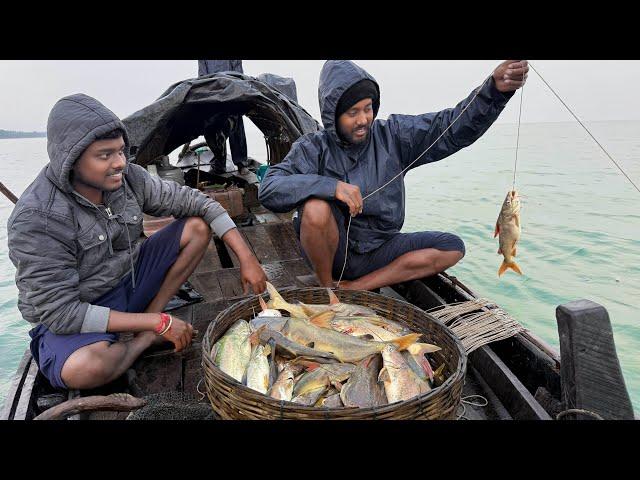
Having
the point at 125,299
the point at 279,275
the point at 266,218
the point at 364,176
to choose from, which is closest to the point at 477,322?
the point at 364,176

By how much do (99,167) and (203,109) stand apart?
17.3 feet

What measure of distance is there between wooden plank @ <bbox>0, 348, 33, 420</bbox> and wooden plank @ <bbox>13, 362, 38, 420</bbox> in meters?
0.03

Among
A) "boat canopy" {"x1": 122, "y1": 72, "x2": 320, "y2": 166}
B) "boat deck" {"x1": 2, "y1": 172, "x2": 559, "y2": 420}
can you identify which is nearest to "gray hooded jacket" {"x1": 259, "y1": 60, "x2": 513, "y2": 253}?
"boat deck" {"x1": 2, "y1": 172, "x2": 559, "y2": 420}

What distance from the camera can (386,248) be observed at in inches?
149

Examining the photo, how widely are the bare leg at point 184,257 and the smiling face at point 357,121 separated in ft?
4.62

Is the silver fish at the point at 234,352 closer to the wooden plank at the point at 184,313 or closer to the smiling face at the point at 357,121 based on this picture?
the wooden plank at the point at 184,313

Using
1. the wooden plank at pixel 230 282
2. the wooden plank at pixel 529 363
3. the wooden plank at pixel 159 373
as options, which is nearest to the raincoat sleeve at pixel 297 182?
the wooden plank at pixel 230 282

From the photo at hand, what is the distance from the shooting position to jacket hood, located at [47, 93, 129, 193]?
2.36 m

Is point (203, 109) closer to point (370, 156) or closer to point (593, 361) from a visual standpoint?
point (370, 156)

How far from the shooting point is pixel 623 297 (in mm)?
8547

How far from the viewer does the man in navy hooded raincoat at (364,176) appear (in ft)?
10.9
